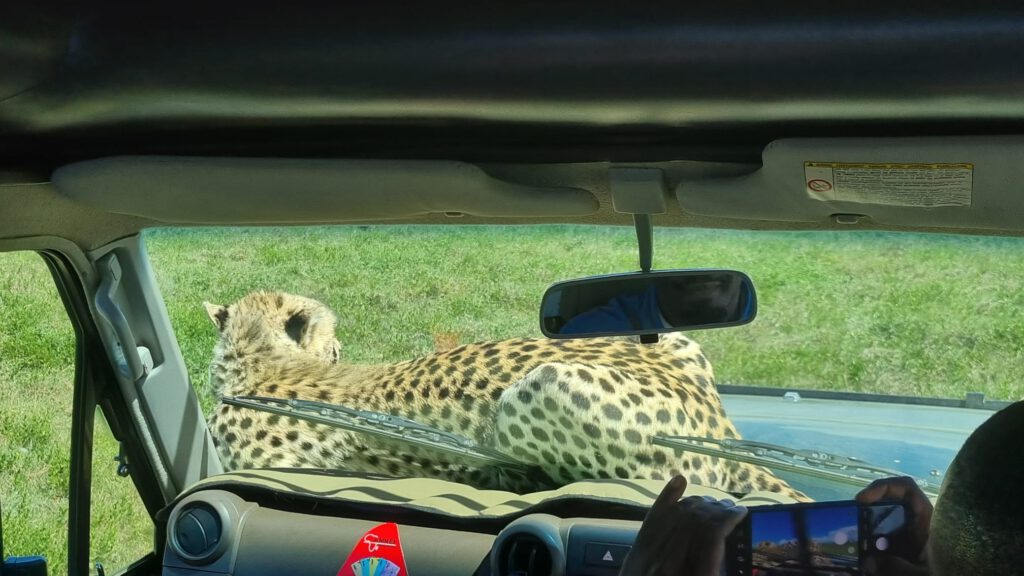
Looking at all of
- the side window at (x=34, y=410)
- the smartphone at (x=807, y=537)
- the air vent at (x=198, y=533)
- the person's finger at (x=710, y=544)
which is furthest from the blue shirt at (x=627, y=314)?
the side window at (x=34, y=410)

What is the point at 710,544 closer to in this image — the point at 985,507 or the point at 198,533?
the point at 985,507

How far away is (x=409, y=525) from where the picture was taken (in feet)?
8.43

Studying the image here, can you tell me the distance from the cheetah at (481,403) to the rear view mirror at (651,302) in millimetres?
694

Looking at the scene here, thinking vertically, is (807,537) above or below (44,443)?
above

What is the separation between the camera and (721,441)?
8.27 feet

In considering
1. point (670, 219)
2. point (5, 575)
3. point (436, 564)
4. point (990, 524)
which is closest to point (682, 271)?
point (670, 219)

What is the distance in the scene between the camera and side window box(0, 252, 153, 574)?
2.80m

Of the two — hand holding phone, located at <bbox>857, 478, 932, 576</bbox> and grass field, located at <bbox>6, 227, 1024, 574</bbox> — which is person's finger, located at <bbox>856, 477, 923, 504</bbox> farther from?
grass field, located at <bbox>6, 227, 1024, 574</bbox>

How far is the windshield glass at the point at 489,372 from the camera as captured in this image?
258 cm

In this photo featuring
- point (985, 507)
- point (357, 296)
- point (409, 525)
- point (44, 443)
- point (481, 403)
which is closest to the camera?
point (985, 507)

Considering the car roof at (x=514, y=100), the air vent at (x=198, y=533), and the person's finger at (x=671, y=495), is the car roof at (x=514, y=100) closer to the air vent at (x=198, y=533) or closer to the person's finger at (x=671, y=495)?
the person's finger at (x=671, y=495)

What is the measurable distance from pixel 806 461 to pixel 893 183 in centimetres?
83

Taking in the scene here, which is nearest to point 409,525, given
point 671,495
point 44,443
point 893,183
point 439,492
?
point 439,492

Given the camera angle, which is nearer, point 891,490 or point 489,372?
point 891,490
